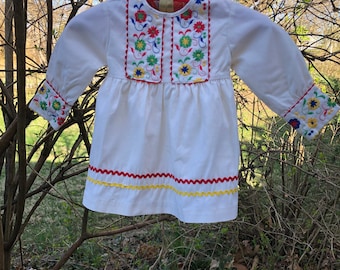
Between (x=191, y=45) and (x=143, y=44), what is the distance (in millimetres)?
115

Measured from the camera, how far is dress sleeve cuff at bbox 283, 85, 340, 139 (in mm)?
1090

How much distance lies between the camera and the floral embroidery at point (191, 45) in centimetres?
108

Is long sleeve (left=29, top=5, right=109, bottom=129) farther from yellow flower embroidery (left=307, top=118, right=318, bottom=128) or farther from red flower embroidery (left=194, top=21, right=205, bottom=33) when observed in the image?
yellow flower embroidery (left=307, top=118, right=318, bottom=128)

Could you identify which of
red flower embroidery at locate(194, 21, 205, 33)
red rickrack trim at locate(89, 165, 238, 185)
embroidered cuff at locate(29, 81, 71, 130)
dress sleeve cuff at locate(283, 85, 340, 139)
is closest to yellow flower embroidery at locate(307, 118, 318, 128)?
dress sleeve cuff at locate(283, 85, 340, 139)

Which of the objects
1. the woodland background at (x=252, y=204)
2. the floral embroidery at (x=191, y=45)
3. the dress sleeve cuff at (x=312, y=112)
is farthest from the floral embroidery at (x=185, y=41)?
the woodland background at (x=252, y=204)

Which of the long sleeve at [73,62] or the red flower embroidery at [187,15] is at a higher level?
the red flower embroidery at [187,15]

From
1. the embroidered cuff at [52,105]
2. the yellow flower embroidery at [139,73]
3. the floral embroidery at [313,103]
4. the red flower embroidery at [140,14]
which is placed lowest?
the embroidered cuff at [52,105]

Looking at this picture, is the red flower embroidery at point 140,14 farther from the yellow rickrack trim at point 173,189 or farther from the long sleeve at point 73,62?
the yellow rickrack trim at point 173,189

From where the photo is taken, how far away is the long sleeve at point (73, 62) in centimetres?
109

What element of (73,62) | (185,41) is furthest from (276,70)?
(73,62)

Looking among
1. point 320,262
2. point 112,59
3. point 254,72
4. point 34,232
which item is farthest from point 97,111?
point 34,232

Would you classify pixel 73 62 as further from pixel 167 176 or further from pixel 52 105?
pixel 167 176

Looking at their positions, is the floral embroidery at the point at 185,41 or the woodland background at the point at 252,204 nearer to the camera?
the floral embroidery at the point at 185,41

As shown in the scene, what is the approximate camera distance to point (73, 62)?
1115mm
